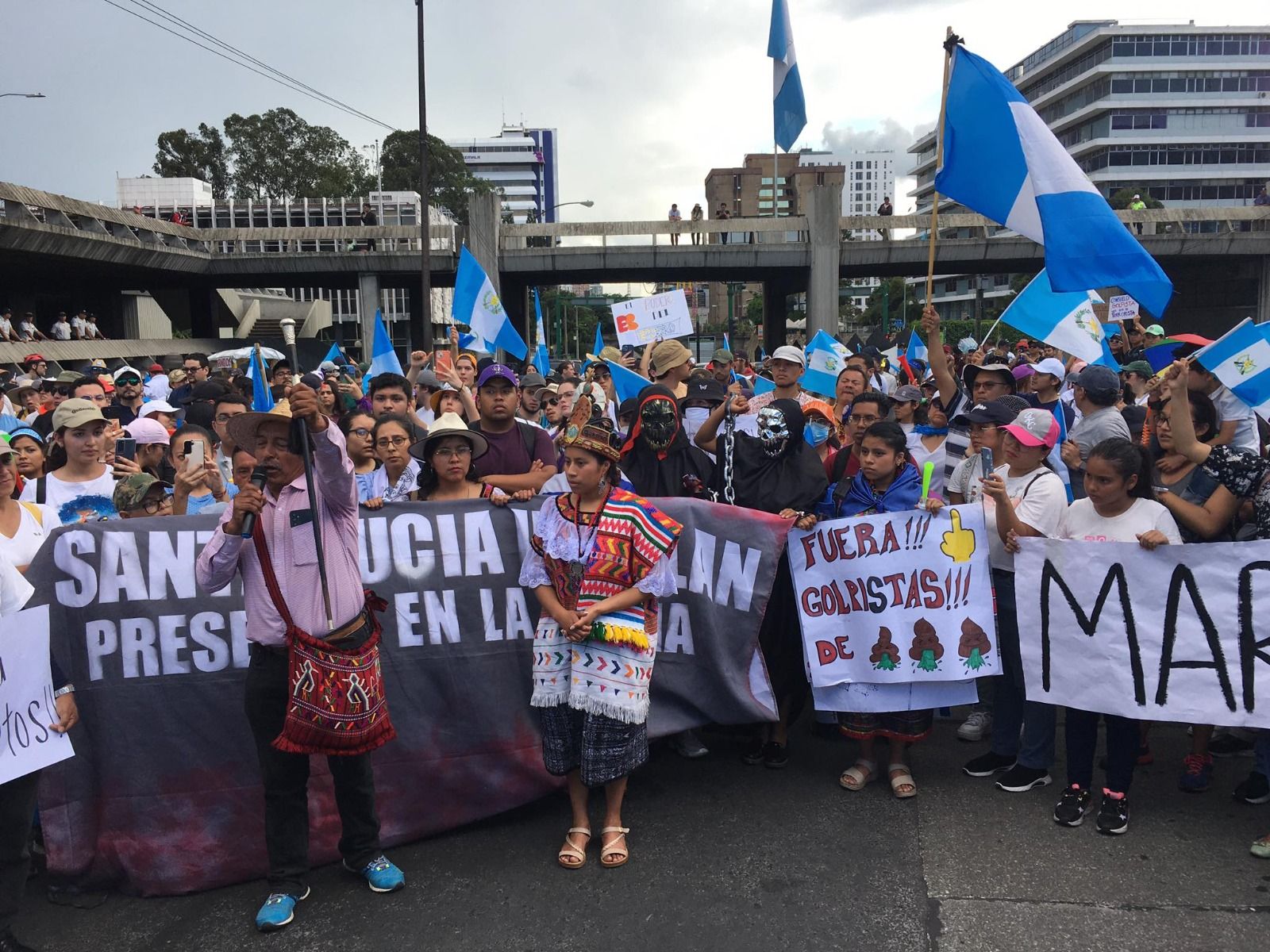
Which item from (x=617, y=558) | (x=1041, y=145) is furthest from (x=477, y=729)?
(x=1041, y=145)

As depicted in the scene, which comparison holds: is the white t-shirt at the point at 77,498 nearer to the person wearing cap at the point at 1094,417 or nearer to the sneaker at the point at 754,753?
the sneaker at the point at 754,753

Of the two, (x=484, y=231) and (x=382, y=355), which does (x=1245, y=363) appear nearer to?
(x=382, y=355)

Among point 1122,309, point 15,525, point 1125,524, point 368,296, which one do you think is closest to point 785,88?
point 1122,309

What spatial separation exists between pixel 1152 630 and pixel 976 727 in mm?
1334

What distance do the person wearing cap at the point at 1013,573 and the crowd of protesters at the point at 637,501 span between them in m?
0.01

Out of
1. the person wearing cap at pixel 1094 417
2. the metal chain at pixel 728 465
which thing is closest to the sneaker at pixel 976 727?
the person wearing cap at pixel 1094 417

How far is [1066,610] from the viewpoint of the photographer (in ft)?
14.4

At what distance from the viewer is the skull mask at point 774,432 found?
16.0 ft

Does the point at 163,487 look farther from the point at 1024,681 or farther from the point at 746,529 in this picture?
the point at 1024,681

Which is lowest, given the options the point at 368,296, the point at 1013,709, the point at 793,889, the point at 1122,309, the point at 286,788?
Answer: the point at 793,889

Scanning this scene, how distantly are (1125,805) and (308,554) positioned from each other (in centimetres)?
343

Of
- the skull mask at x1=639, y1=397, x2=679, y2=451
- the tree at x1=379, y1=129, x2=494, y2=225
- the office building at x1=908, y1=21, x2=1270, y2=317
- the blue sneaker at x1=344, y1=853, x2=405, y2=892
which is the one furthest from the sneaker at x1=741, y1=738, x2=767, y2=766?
the office building at x1=908, y1=21, x2=1270, y2=317

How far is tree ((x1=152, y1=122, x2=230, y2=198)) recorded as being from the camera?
58.9 m

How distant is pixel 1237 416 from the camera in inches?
193
